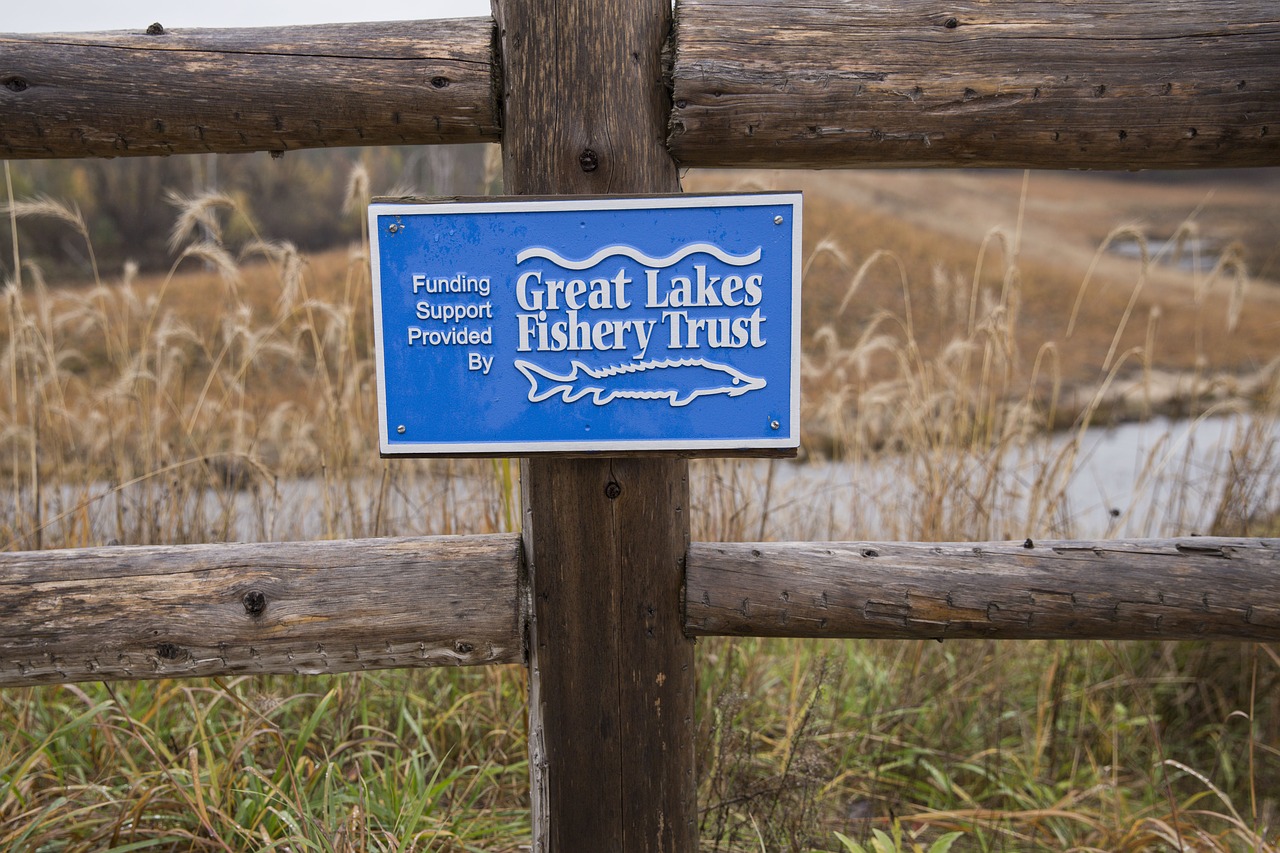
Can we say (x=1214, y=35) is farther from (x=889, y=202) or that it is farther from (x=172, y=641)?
(x=889, y=202)

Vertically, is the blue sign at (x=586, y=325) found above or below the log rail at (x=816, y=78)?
below

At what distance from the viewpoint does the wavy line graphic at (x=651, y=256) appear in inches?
43.4

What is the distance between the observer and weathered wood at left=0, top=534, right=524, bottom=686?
1202 mm

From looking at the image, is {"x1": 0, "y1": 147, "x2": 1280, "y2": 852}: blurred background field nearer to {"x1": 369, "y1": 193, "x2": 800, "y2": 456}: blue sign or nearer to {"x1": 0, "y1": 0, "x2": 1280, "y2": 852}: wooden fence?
{"x1": 0, "y1": 0, "x2": 1280, "y2": 852}: wooden fence

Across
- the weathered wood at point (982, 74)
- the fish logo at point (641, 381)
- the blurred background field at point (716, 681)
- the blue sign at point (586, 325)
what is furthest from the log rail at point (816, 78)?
the blurred background field at point (716, 681)

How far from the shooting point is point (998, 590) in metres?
1.21

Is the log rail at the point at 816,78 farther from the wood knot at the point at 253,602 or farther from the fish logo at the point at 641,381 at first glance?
the wood knot at the point at 253,602

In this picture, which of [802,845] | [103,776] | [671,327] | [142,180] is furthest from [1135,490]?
→ [142,180]

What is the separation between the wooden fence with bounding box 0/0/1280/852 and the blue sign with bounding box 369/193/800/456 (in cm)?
8

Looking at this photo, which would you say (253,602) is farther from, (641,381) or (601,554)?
(641,381)

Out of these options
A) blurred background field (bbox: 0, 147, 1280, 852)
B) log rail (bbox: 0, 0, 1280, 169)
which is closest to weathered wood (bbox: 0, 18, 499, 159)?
log rail (bbox: 0, 0, 1280, 169)

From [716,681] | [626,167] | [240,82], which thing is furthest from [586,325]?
[716,681]

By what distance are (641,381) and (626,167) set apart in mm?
304

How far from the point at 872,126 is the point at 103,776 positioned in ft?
6.46
